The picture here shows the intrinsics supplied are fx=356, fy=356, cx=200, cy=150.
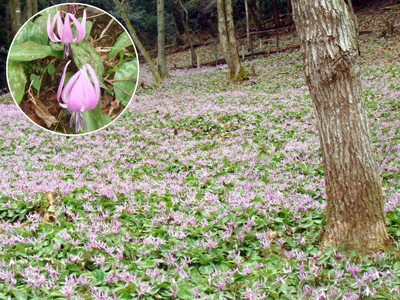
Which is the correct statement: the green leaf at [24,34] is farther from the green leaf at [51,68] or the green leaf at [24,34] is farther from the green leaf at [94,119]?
the green leaf at [94,119]

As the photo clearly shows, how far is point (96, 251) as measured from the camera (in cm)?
306

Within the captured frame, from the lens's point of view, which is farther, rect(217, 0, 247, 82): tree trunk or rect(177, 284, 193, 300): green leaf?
rect(217, 0, 247, 82): tree trunk

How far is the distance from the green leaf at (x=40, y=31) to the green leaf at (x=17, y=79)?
0.23 m

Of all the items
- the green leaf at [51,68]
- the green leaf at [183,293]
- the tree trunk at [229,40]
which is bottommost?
the green leaf at [183,293]

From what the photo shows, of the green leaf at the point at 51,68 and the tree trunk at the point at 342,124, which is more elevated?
the green leaf at the point at 51,68

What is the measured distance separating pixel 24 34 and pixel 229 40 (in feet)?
41.9

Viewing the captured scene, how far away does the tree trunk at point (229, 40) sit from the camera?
1397 centimetres

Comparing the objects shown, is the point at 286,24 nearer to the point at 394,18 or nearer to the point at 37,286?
the point at 394,18

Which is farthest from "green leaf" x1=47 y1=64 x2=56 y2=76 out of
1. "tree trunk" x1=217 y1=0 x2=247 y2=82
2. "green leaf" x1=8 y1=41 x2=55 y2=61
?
"tree trunk" x1=217 y1=0 x2=247 y2=82

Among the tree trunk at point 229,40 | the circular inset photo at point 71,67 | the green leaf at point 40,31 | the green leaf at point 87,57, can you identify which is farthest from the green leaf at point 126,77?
the tree trunk at point 229,40

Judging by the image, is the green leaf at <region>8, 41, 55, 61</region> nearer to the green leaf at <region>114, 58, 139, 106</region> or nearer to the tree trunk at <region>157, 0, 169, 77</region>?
the green leaf at <region>114, 58, 139, 106</region>

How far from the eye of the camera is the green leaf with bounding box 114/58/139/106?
2725mm

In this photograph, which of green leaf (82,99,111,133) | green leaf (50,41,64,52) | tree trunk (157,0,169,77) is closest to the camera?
green leaf (50,41,64,52)

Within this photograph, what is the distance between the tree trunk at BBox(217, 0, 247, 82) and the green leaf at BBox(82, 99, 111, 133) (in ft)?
39.6
